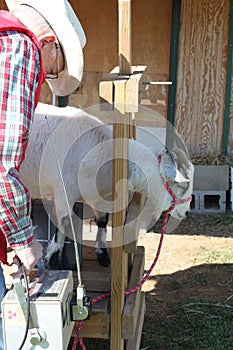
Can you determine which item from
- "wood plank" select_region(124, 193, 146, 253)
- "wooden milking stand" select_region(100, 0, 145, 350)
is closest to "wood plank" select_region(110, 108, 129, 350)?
"wooden milking stand" select_region(100, 0, 145, 350)

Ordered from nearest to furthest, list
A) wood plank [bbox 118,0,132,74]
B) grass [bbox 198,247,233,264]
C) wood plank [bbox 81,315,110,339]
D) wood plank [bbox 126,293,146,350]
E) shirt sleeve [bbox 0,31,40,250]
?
shirt sleeve [bbox 0,31,40,250] → wood plank [bbox 118,0,132,74] → wood plank [bbox 81,315,110,339] → wood plank [bbox 126,293,146,350] → grass [bbox 198,247,233,264]

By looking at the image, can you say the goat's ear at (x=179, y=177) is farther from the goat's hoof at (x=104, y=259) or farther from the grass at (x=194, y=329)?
the grass at (x=194, y=329)

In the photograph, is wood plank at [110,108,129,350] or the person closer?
the person

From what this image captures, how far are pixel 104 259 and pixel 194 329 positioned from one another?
911 millimetres

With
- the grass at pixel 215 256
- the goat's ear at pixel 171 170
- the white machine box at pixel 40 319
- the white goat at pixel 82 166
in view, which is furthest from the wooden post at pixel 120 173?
the grass at pixel 215 256

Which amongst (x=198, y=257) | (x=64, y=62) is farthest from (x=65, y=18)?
(x=198, y=257)

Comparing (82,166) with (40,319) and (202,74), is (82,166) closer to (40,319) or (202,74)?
(40,319)

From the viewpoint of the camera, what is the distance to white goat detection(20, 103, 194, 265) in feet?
11.8

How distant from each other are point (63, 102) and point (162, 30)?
5.54ft

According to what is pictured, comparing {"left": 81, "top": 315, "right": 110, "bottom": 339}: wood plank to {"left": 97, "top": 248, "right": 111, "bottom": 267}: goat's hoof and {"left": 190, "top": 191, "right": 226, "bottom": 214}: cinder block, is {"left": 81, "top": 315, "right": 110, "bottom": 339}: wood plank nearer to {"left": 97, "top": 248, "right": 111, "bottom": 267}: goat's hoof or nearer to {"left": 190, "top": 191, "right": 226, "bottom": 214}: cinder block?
{"left": 97, "top": 248, "right": 111, "bottom": 267}: goat's hoof

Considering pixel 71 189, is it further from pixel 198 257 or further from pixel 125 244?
pixel 198 257

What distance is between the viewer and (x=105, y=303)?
297 cm

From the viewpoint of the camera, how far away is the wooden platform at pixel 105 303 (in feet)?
9.41

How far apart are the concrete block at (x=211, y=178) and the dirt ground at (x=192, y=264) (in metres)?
0.39
